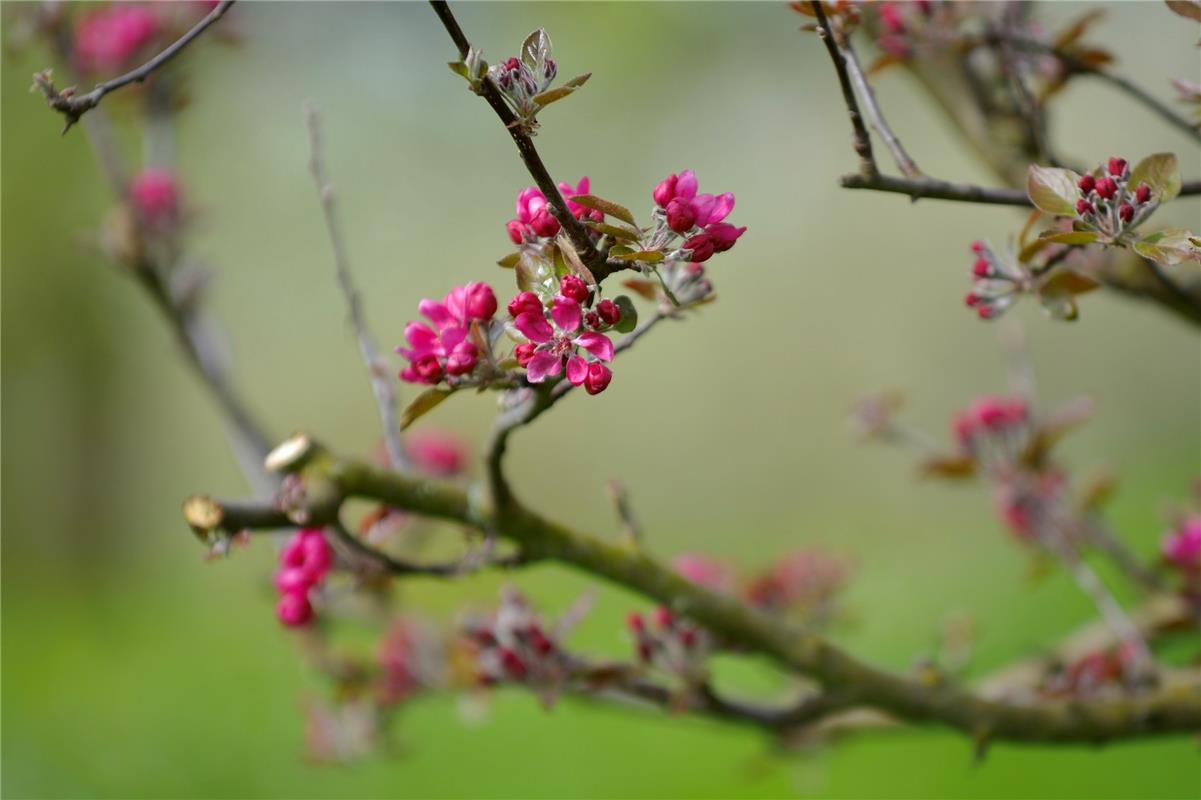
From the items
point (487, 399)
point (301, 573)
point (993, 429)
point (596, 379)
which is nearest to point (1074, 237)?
point (596, 379)

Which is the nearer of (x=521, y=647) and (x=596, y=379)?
(x=596, y=379)

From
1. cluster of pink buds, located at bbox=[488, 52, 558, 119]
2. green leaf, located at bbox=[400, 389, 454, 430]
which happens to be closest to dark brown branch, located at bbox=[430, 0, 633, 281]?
cluster of pink buds, located at bbox=[488, 52, 558, 119]

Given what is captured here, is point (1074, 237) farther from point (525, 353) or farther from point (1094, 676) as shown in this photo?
point (1094, 676)

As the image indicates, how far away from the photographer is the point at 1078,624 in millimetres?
2445

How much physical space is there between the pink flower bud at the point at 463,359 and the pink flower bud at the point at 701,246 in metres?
0.13

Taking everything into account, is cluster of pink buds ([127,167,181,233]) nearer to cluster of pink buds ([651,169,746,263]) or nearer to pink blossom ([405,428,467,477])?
pink blossom ([405,428,467,477])

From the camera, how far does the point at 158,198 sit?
1.64m

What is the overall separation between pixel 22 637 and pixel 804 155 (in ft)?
14.8

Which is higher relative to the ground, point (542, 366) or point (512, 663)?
point (542, 366)

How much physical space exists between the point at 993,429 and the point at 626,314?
2.70 feet

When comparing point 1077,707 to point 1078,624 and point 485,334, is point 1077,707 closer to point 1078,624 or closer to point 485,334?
point 485,334

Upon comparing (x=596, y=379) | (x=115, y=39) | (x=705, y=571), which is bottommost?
(x=705, y=571)

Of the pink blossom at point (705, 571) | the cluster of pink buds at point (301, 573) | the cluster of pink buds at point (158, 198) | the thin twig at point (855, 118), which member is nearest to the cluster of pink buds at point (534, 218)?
the thin twig at point (855, 118)

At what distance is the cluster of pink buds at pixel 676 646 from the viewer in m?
0.89
